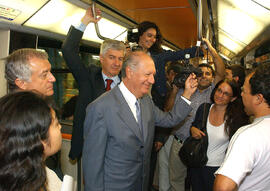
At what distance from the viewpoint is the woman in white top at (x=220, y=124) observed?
86.4 inches

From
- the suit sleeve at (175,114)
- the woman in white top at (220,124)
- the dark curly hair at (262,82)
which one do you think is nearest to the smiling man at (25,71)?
the suit sleeve at (175,114)

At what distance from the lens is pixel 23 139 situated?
2.55 ft

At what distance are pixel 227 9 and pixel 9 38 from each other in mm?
2108

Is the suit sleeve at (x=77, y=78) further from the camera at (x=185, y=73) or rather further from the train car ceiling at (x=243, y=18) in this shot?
the train car ceiling at (x=243, y=18)

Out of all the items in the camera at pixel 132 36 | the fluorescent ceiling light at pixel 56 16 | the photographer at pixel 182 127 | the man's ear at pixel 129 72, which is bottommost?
the photographer at pixel 182 127

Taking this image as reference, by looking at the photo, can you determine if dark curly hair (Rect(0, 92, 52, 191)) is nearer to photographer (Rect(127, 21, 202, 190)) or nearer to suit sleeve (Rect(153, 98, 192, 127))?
suit sleeve (Rect(153, 98, 192, 127))

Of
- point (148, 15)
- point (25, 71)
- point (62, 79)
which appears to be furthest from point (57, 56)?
point (25, 71)

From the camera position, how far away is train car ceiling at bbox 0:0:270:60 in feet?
6.61

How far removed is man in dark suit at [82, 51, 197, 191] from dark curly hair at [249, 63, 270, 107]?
0.70 meters

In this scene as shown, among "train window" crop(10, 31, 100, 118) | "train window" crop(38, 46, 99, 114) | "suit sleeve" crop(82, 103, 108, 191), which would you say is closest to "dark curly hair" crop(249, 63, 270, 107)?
"suit sleeve" crop(82, 103, 108, 191)

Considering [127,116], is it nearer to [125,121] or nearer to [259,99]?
[125,121]

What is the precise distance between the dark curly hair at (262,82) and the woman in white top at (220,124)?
87 cm

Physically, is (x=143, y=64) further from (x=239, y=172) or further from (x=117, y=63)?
(x=239, y=172)

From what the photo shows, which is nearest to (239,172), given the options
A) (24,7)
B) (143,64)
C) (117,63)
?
(143,64)
